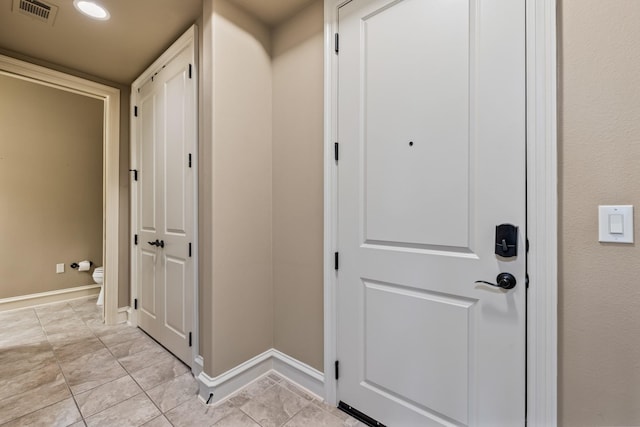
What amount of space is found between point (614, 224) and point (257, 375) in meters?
2.00

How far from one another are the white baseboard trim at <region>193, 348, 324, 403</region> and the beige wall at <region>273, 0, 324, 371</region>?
2.2 inches

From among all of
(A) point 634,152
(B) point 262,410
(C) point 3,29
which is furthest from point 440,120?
(C) point 3,29

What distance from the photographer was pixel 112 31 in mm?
2025

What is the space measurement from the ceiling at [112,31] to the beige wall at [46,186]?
139 centimetres

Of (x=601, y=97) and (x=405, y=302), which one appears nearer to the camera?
(x=601, y=97)

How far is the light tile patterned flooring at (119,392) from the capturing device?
151 cm

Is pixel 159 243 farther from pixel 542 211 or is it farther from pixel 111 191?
pixel 542 211

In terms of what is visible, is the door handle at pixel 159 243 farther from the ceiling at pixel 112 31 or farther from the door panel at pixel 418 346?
the door panel at pixel 418 346

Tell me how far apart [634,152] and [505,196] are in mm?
368

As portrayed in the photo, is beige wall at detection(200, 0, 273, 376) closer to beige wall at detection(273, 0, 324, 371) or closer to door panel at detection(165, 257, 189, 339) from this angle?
beige wall at detection(273, 0, 324, 371)

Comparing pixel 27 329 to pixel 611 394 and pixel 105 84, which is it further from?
pixel 611 394

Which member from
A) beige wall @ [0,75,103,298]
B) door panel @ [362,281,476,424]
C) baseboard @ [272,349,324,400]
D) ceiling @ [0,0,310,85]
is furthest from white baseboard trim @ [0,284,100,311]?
door panel @ [362,281,476,424]

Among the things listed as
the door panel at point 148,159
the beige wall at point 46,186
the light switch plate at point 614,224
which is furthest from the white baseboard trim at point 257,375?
the beige wall at point 46,186

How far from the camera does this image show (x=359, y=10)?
1.50m
